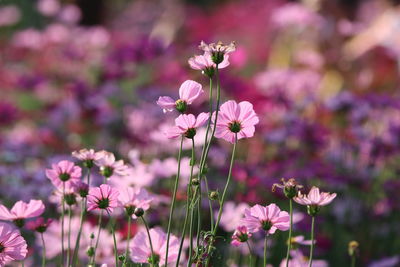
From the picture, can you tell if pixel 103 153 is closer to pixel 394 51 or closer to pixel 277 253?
pixel 277 253

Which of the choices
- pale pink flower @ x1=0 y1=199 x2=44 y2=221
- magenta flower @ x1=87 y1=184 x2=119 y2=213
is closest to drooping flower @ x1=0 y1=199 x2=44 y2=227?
pale pink flower @ x1=0 y1=199 x2=44 y2=221

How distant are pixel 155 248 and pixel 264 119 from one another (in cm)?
185

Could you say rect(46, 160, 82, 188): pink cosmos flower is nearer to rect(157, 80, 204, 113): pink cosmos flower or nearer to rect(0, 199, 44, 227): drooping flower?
rect(0, 199, 44, 227): drooping flower

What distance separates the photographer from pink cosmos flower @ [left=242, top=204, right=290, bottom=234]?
3.28 feet

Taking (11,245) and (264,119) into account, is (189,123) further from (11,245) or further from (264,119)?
(264,119)

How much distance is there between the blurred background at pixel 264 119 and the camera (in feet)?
6.79

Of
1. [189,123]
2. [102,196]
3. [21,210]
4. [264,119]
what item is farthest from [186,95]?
[264,119]

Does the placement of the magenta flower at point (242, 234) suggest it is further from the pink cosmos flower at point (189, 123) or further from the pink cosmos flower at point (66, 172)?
the pink cosmos flower at point (66, 172)

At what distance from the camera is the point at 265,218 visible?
101 cm

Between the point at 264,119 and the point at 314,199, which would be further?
the point at 264,119

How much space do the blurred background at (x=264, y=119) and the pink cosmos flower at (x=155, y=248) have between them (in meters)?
0.28

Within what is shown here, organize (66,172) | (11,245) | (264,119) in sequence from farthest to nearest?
(264,119), (66,172), (11,245)

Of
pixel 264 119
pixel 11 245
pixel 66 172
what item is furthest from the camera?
pixel 264 119

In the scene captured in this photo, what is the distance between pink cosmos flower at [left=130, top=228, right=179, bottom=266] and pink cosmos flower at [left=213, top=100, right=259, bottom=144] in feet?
0.72
